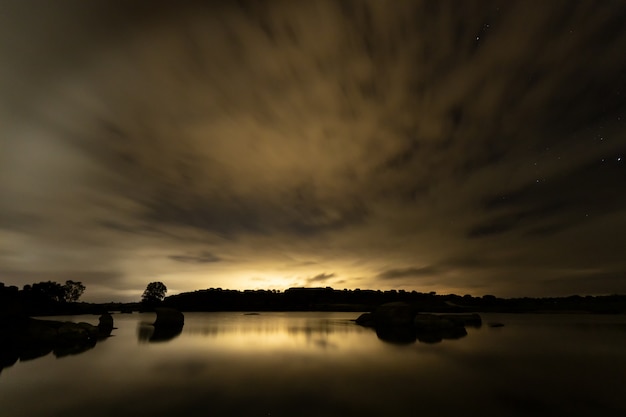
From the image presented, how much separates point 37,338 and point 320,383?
24741mm

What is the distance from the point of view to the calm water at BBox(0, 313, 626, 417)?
10539 mm

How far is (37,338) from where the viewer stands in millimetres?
24984

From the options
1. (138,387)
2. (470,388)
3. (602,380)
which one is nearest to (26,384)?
(138,387)

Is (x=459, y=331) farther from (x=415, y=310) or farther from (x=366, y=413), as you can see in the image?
(x=366, y=413)

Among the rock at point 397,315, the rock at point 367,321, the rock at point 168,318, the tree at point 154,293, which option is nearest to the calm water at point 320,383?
the rock at point 397,315

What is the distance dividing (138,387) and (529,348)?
28.7m

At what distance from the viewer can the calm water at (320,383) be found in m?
10.5

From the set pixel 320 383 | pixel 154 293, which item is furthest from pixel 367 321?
pixel 154 293

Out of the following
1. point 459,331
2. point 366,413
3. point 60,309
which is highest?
point 60,309

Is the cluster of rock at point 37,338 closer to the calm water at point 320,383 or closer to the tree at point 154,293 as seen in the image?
the calm water at point 320,383

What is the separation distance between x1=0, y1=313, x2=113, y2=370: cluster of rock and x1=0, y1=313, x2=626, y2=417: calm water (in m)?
2.13

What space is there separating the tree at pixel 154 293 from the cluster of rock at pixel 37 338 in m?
124

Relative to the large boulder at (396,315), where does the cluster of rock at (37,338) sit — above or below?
below

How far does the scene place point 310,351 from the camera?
2450 cm
